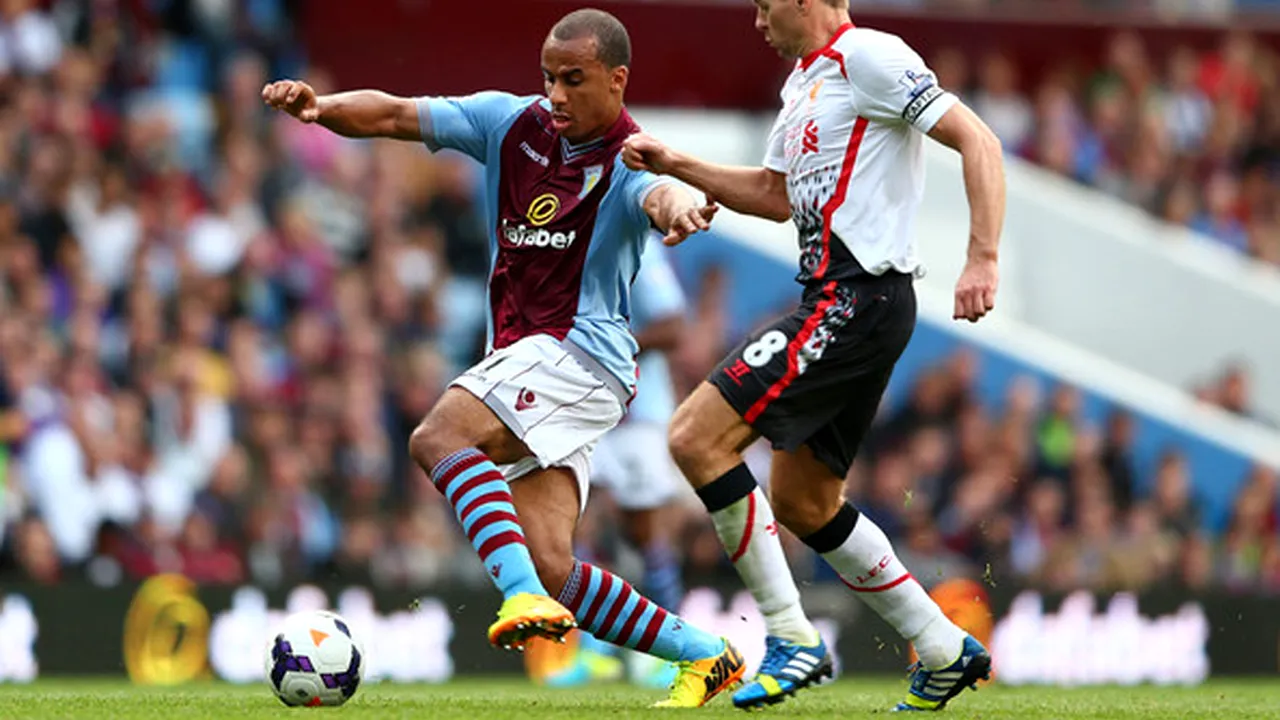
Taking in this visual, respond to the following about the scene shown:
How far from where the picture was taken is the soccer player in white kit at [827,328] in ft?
22.8

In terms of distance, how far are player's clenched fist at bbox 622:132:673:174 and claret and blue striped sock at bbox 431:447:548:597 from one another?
103 centimetres

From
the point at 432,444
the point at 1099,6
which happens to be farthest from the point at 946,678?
the point at 1099,6

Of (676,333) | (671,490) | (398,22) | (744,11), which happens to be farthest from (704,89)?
(676,333)

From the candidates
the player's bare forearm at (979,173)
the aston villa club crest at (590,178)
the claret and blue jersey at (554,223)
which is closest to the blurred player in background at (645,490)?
the claret and blue jersey at (554,223)

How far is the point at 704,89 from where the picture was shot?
18625mm

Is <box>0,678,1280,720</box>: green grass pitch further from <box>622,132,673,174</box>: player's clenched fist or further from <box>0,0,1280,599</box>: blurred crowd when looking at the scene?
<box>0,0,1280,599</box>: blurred crowd

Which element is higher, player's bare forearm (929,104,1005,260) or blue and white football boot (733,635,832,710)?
player's bare forearm (929,104,1005,260)

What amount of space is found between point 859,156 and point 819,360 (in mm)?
652

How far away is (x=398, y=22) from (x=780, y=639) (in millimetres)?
11400

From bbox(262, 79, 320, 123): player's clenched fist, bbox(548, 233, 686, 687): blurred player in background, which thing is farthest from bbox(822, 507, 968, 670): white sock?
bbox(548, 233, 686, 687): blurred player in background

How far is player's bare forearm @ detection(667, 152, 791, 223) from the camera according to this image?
7.21 meters

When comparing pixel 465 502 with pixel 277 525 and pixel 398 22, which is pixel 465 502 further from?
pixel 398 22

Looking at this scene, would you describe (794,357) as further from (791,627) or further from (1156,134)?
(1156,134)

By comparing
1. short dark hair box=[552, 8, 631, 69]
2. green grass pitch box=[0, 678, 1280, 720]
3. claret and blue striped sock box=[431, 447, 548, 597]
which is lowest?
green grass pitch box=[0, 678, 1280, 720]
